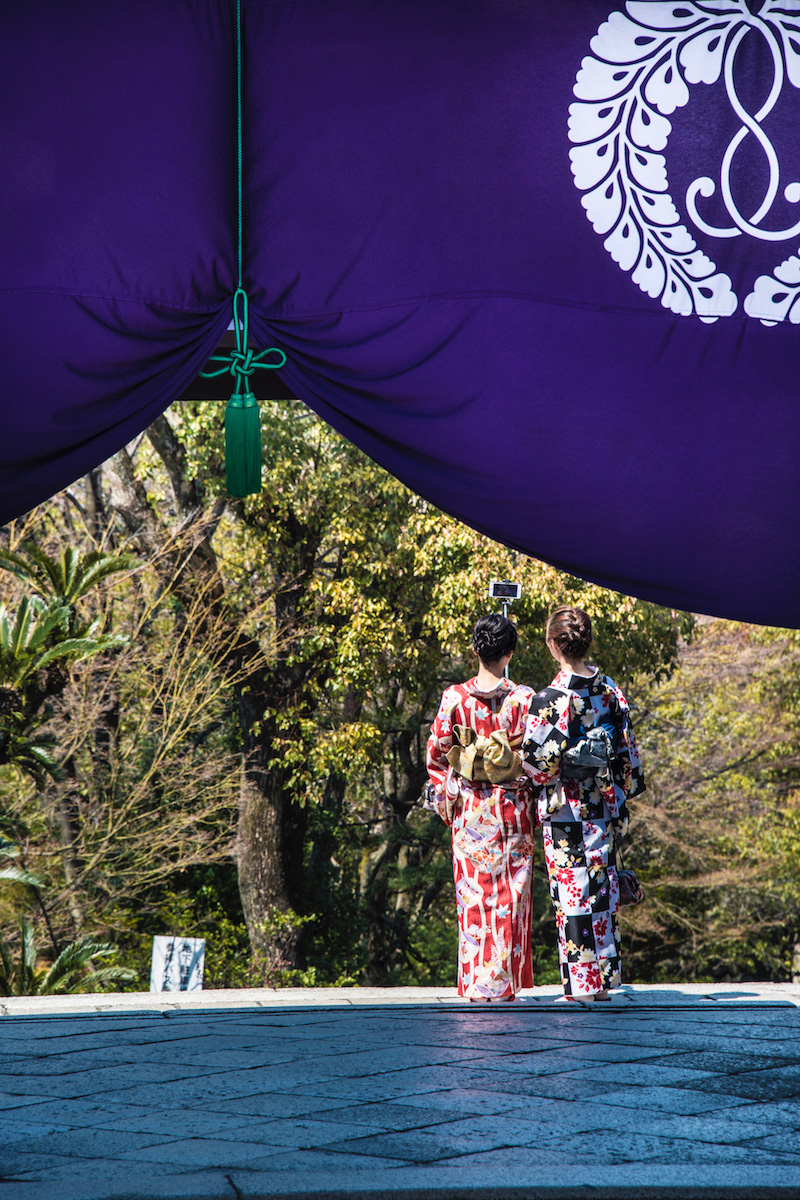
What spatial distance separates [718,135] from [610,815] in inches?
90.8

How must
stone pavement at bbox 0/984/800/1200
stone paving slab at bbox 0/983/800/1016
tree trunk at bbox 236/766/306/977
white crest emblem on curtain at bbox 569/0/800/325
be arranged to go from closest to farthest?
stone pavement at bbox 0/984/800/1200
white crest emblem on curtain at bbox 569/0/800/325
stone paving slab at bbox 0/983/800/1016
tree trunk at bbox 236/766/306/977

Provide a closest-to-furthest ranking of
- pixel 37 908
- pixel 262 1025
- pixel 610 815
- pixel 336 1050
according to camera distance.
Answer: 1. pixel 336 1050
2. pixel 262 1025
3. pixel 610 815
4. pixel 37 908

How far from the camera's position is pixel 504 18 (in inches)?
115

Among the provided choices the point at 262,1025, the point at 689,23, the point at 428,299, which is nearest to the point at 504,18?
the point at 689,23

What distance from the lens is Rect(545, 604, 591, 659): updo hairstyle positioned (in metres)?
4.24

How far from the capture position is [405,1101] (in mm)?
2824

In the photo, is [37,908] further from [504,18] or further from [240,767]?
[504,18]

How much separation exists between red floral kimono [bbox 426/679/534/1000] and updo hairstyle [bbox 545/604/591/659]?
291 mm

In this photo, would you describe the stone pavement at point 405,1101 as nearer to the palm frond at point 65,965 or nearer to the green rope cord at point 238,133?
the green rope cord at point 238,133

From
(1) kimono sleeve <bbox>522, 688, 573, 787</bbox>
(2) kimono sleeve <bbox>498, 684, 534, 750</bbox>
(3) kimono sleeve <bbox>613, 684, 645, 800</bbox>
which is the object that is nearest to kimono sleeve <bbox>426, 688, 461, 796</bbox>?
(2) kimono sleeve <bbox>498, 684, 534, 750</bbox>

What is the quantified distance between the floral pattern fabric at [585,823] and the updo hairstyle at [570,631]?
93 mm

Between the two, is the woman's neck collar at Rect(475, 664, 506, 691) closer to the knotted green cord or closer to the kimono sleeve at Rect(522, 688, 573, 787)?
the kimono sleeve at Rect(522, 688, 573, 787)

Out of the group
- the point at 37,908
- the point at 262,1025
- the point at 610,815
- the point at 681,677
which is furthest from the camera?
the point at 681,677

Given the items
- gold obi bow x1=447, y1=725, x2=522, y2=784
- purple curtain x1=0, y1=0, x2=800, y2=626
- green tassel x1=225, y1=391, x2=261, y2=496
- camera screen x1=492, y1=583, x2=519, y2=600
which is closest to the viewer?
purple curtain x1=0, y1=0, x2=800, y2=626
